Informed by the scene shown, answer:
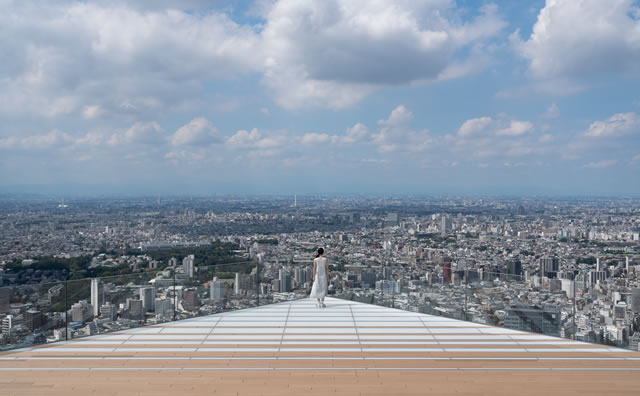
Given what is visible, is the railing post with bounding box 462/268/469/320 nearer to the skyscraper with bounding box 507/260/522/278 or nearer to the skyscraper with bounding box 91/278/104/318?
the skyscraper with bounding box 507/260/522/278

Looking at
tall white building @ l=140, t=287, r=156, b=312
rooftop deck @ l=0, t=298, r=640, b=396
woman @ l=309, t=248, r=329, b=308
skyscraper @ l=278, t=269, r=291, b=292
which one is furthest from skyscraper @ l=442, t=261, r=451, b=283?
tall white building @ l=140, t=287, r=156, b=312

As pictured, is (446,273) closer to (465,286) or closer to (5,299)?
(465,286)

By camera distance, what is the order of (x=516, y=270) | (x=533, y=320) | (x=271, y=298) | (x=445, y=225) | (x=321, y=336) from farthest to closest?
(x=445, y=225), (x=516, y=270), (x=271, y=298), (x=533, y=320), (x=321, y=336)

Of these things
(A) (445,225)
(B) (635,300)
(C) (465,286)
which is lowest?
(A) (445,225)

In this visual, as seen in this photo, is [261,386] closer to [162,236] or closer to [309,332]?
[309,332]

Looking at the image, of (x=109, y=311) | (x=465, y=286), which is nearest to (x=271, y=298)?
(x=109, y=311)
